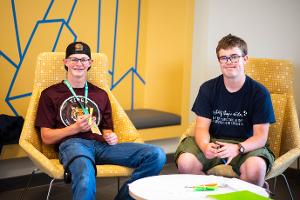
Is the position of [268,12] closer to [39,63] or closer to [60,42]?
[60,42]

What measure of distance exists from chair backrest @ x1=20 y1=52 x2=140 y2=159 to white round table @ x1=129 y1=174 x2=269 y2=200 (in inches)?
31.4

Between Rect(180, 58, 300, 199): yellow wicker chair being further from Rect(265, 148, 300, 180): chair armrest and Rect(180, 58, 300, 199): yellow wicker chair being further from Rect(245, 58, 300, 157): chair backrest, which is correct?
Rect(265, 148, 300, 180): chair armrest

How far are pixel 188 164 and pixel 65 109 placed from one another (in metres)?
0.79

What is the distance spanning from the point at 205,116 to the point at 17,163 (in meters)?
1.58

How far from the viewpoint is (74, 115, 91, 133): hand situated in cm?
242

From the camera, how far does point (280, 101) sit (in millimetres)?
2906

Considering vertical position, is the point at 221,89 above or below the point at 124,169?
above

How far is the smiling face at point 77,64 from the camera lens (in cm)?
260

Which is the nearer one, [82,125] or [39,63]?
[82,125]

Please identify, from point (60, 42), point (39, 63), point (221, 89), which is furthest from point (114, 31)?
point (221, 89)

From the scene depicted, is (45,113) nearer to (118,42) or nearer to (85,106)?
(85,106)

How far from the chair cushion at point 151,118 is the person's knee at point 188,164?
115 cm

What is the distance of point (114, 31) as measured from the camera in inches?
156

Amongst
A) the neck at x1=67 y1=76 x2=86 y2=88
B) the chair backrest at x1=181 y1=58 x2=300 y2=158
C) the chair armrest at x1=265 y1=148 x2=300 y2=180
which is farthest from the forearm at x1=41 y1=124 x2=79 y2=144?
the chair armrest at x1=265 y1=148 x2=300 y2=180
